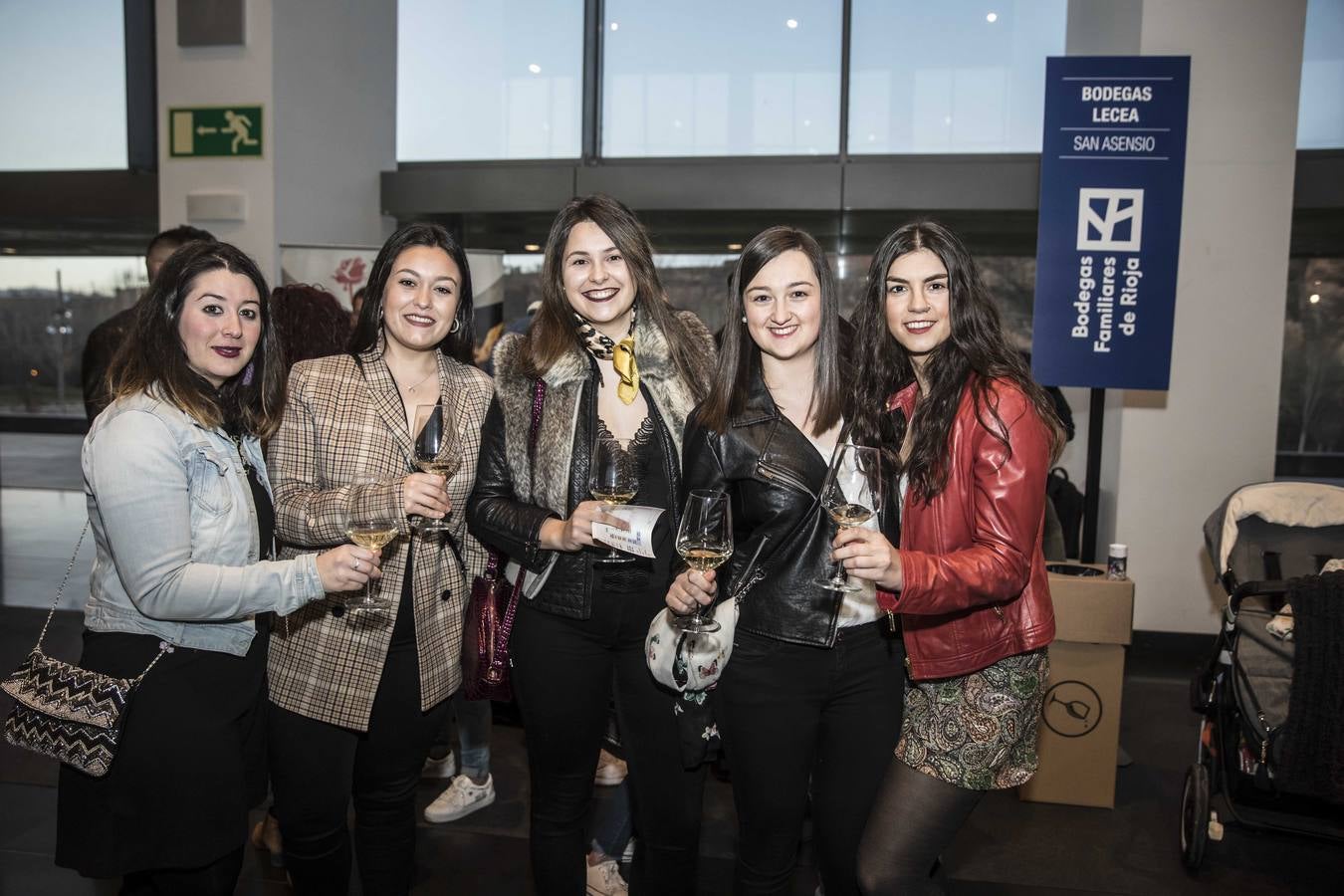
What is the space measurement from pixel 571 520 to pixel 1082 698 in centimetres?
250

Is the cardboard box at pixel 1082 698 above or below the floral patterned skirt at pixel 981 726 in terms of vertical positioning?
below

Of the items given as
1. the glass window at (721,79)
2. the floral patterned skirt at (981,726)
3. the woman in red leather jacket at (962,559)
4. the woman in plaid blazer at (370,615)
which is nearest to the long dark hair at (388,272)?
the woman in plaid blazer at (370,615)

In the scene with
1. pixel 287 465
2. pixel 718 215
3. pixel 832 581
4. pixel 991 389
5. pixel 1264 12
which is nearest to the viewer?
pixel 832 581

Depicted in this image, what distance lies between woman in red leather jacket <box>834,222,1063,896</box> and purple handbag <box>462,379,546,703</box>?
94cm

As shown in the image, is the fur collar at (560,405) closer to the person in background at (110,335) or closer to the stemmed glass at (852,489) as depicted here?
the stemmed glass at (852,489)

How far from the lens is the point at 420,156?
305 inches

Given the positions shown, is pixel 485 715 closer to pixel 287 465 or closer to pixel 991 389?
pixel 287 465

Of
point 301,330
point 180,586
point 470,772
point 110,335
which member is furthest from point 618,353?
point 110,335

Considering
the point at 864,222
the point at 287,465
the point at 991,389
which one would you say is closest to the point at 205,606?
the point at 287,465

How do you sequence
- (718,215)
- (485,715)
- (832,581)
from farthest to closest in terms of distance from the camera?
(718,215) < (485,715) < (832,581)

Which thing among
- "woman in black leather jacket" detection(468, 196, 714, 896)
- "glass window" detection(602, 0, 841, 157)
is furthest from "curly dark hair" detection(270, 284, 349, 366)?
"glass window" detection(602, 0, 841, 157)

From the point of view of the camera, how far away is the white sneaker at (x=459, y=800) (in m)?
3.33

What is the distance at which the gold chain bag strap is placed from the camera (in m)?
1.70

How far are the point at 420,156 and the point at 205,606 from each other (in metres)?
6.68
